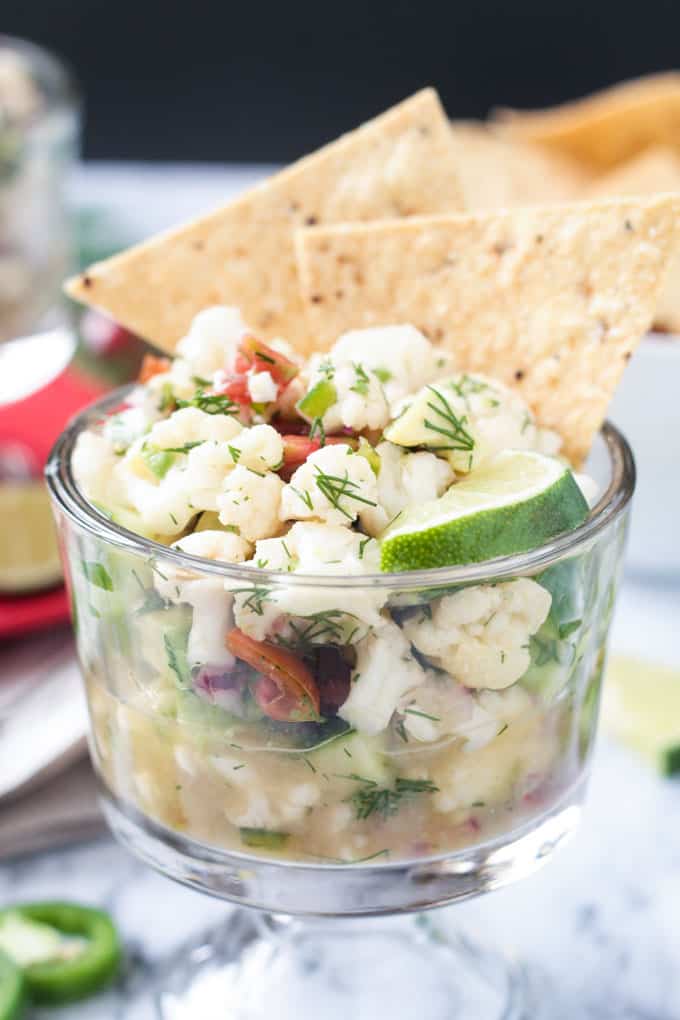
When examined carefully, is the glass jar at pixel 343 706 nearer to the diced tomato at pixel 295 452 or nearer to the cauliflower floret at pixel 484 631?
the cauliflower floret at pixel 484 631

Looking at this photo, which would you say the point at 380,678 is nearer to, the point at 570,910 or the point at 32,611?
the point at 570,910

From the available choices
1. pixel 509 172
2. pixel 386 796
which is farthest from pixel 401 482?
pixel 509 172

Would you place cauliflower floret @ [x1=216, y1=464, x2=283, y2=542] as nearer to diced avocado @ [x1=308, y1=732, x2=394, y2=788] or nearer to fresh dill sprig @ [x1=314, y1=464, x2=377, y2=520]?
fresh dill sprig @ [x1=314, y1=464, x2=377, y2=520]

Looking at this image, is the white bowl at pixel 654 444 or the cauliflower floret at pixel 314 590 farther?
the white bowl at pixel 654 444

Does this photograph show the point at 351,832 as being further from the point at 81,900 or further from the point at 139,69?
the point at 139,69

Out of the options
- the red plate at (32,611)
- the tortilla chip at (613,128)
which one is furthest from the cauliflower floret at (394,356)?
the tortilla chip at (613,128)

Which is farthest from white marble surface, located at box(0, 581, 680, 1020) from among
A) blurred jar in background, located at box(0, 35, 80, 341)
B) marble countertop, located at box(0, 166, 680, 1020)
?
blurred jar in background, located at box(0, 35, 80, 341)
